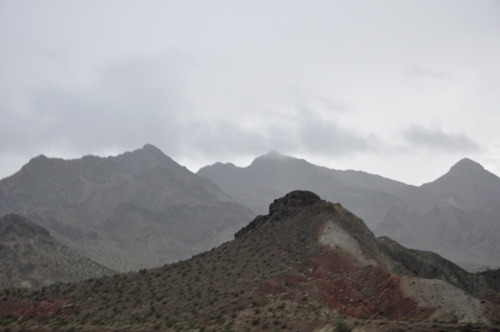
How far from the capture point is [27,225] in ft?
385

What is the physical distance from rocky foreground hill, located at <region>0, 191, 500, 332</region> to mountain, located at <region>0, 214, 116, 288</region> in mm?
50429

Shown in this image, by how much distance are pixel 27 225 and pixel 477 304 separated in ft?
380

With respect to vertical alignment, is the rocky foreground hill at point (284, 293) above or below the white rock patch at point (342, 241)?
below

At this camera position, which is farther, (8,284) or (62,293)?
(8,284)

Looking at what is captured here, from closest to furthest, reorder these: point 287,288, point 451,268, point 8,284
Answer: point 287,288
point 451,268
point 8,284

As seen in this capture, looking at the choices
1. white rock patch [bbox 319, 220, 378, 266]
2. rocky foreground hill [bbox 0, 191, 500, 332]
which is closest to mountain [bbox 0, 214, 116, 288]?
rocky foreground hill [bbox 0, 191, 500, 332]

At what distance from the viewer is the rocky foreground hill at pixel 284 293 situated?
28.2 meters

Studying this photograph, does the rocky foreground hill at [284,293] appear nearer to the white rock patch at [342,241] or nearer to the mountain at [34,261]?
the white rock patch at [342,241]

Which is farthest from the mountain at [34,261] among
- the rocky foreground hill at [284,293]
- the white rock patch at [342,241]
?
the white rock patch at [342,241]

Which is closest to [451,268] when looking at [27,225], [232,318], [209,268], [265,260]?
[265,260]

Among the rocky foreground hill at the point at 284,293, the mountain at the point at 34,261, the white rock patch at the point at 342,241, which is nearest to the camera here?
the rocky foreground hill at the point at 284,293

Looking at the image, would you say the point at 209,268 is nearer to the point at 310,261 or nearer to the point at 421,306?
the point at 310,261

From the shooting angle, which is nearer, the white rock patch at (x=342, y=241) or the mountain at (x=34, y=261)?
the white rock patch at (x=342, y=241)

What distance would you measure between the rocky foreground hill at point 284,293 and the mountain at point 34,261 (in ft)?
165
